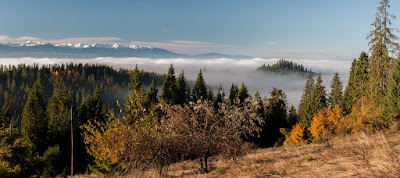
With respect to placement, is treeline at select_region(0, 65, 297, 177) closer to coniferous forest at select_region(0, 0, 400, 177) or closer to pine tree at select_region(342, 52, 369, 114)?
coniferous forest at select_region(0, 0, 400, 177)

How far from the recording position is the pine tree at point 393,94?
25641mm

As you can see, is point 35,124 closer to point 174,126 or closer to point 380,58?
point 174,126

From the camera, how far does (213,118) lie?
1367 centimetres

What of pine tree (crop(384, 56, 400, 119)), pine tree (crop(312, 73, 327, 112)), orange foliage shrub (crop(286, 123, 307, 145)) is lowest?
orange foliage shrub (crop(286, 123, 307, 145))

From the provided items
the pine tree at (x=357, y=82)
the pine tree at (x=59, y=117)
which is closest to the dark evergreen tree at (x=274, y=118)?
the pine tree at (x=357, y=82)

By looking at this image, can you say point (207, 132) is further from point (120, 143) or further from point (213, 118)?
point (120, 143)

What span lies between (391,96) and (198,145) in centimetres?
2635

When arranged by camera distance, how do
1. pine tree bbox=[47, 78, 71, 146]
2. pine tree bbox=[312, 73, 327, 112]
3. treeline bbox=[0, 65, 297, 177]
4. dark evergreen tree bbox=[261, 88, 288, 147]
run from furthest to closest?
dark evergreen tree bbox=[261, 88, 288, 147] < pine tree bbox=[312, 73, 327, 112] < pine tree bbox=[47, 78, 71, 146] < treeline bbox=[0, 65, 297, 177]

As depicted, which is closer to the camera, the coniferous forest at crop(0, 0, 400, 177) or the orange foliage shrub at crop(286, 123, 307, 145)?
the coniferous forest at crop(0, 0, 400, 177)

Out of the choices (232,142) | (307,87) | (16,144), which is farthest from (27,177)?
(307,87)

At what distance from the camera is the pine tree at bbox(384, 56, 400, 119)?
2564 cm

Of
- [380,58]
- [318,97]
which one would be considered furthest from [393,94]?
[318,97]

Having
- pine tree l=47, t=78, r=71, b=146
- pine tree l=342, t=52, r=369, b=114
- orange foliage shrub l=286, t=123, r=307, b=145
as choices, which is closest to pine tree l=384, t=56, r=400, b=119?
orange foliage shrub l=286, t=123, r=307, b=145

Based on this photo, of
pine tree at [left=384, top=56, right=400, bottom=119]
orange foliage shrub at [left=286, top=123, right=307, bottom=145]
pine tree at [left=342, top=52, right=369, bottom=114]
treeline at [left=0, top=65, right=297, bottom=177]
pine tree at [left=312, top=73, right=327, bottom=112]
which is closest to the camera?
treeline at [left=0, top=65, right=297, bottom=177]
